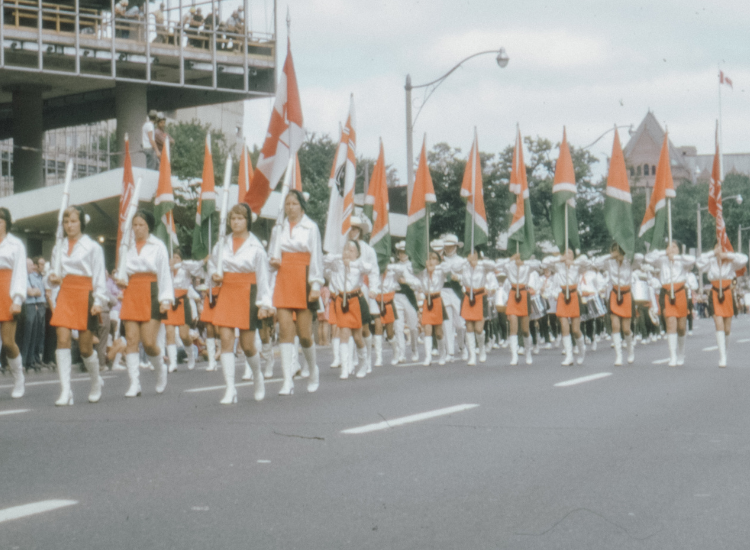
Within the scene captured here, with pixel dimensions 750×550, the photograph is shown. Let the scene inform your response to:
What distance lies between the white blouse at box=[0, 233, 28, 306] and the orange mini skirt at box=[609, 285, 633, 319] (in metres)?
9.34

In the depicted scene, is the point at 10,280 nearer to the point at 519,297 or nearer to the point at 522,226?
the point at 519,297

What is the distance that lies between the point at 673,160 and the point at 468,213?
150 metres

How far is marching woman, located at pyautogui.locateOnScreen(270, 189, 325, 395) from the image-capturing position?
10.8 m

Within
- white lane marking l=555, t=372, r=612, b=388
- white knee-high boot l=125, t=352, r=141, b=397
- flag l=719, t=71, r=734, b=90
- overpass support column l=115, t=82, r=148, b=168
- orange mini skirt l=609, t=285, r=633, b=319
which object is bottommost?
white lane marking l=555, t=372, r=612, b=388

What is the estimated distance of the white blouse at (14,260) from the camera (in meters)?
10.6

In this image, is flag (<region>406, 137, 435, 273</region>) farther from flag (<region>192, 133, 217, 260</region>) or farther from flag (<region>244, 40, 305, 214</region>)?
flag (<region>244, 40, 305, 214</region>)

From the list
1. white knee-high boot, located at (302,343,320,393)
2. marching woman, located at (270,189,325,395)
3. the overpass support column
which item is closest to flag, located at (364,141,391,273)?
white knee-high boot, located at (302,343,320,393)

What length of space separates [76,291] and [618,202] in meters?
10.4

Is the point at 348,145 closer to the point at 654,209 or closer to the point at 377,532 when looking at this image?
the point at 654,209

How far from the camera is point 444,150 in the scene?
5334 centimetres

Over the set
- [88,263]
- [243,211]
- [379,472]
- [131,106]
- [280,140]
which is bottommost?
[379,472]

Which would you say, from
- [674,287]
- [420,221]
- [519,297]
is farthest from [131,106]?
[674,287]

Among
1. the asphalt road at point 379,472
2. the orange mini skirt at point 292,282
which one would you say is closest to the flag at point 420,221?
the asphalt road at point 379,472

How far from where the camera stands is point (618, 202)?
18.3m
